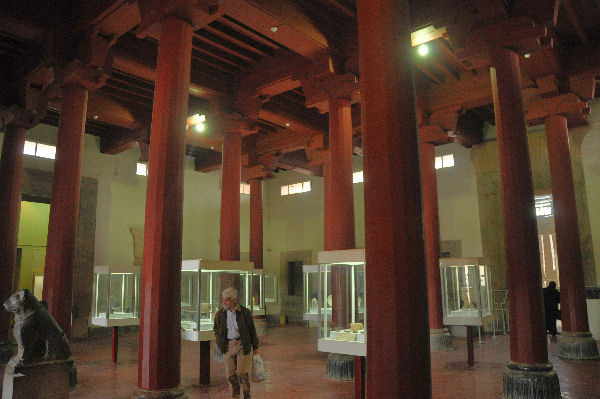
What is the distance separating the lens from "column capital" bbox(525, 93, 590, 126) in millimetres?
10555

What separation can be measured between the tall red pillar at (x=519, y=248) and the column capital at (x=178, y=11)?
476 cm

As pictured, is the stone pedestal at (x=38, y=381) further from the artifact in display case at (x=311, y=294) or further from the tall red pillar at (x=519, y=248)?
the artifact in display case at (x=311, y=294)

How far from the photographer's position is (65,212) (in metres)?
8.95

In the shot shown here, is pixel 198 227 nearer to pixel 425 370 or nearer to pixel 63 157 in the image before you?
pixel 63 157

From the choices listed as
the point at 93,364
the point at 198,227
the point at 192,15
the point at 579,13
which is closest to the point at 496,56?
the point at 579,13

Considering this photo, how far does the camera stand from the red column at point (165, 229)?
6.18 m

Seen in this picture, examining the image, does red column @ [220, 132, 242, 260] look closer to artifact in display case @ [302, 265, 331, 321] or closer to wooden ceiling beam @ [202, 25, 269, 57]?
wooden ceiling beam @ [202, 25, 269, 57]

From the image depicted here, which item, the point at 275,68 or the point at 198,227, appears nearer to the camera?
the point at 275,68

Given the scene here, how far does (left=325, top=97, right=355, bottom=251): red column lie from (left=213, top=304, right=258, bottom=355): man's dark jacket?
335 cm

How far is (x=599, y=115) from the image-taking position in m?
14.3

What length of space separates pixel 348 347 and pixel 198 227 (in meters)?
15.0

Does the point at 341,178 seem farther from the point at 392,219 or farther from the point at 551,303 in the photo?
the point at 551,303

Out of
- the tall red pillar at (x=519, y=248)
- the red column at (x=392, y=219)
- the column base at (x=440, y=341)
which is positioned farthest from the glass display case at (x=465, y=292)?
the red column at (x=392, y=219)

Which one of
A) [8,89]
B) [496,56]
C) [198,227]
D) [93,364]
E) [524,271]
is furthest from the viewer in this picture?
[198,227]
